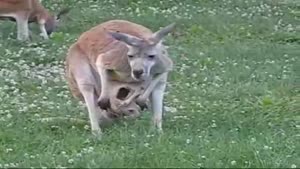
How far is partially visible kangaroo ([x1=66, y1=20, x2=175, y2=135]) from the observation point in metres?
6.77

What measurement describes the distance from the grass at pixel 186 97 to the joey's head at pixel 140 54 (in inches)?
14.9

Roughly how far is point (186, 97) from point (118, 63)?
1.75 metres

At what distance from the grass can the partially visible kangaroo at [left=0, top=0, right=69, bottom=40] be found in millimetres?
190

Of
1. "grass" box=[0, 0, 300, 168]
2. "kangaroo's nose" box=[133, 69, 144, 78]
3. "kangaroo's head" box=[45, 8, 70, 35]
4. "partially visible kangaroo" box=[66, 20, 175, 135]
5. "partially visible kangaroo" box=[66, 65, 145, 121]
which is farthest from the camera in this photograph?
"kangaroo's head" box=[45, 8, 70, 35]

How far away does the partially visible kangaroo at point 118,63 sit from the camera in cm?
677

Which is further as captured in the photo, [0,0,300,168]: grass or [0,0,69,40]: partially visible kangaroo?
[0,0,69,40]: partially visible kangaroo

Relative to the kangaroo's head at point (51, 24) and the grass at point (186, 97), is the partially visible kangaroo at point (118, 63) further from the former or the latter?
the kangaroo's head at point (51, 24)

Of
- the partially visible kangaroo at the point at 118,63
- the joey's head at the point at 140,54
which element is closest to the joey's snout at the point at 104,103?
the partially visible kangaroo at the point at 118,63

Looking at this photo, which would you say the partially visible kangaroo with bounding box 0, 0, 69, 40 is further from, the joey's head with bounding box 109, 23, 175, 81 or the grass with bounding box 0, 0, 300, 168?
the joey's head with bounding box 109, 23, 175, 81

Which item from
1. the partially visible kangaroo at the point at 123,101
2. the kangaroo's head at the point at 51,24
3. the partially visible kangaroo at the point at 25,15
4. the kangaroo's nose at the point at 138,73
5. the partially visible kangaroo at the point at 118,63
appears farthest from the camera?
the kangaroo's head at the point at 51,24

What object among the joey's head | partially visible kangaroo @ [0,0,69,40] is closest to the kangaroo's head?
partially visible kangaroo @ [0,0,69,40]

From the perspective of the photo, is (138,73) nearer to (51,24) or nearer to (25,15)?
(25,15)

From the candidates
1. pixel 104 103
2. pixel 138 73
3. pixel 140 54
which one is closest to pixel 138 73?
pixel 138 73

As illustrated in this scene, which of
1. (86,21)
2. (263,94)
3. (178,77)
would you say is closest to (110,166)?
(263,94)
